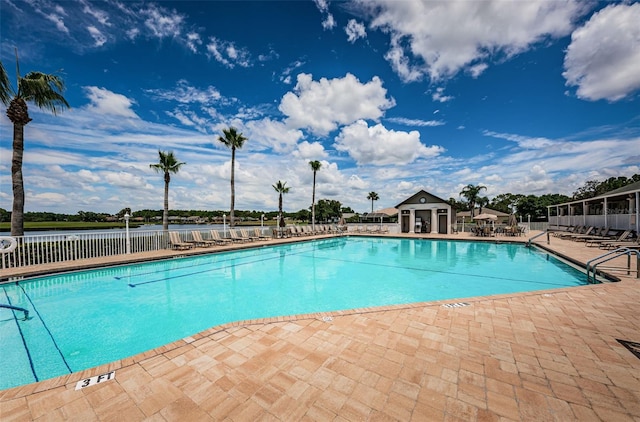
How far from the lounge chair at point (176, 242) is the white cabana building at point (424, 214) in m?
17.2

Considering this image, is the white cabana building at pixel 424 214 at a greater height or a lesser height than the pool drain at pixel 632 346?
greater

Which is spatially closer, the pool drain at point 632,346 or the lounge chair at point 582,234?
the pool drain at point 632,346

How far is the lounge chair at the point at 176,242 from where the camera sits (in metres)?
11.7

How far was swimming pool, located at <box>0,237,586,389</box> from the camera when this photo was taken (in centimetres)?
386

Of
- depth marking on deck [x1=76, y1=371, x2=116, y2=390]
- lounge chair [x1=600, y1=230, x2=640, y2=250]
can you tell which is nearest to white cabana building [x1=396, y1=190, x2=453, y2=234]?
lounge chair [x1=600, y1=230, x2=640, y2=250]

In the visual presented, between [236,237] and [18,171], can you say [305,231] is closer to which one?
[236,237]

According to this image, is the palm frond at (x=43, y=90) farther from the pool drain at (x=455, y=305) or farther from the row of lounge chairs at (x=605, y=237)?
the row of lounge chairs at (x=605, y=237)

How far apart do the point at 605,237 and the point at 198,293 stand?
20.2 m

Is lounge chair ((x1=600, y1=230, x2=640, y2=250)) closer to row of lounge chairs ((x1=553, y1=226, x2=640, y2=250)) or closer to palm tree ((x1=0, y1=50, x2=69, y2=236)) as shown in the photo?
row of lounge chairs ((x1=553, y1=226, x2=640, y2=250))

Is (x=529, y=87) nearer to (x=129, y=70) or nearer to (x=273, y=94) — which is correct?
(x=273, y=94)

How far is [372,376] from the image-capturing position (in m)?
2.22

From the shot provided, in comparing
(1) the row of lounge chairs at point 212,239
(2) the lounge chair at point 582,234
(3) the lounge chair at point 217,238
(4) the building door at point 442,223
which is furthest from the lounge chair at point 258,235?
(2) the lounge chair at point 582,234

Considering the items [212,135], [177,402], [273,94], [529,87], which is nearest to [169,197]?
[212,135]

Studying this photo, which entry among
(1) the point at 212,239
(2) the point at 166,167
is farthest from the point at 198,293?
(2) the point at 166,167
